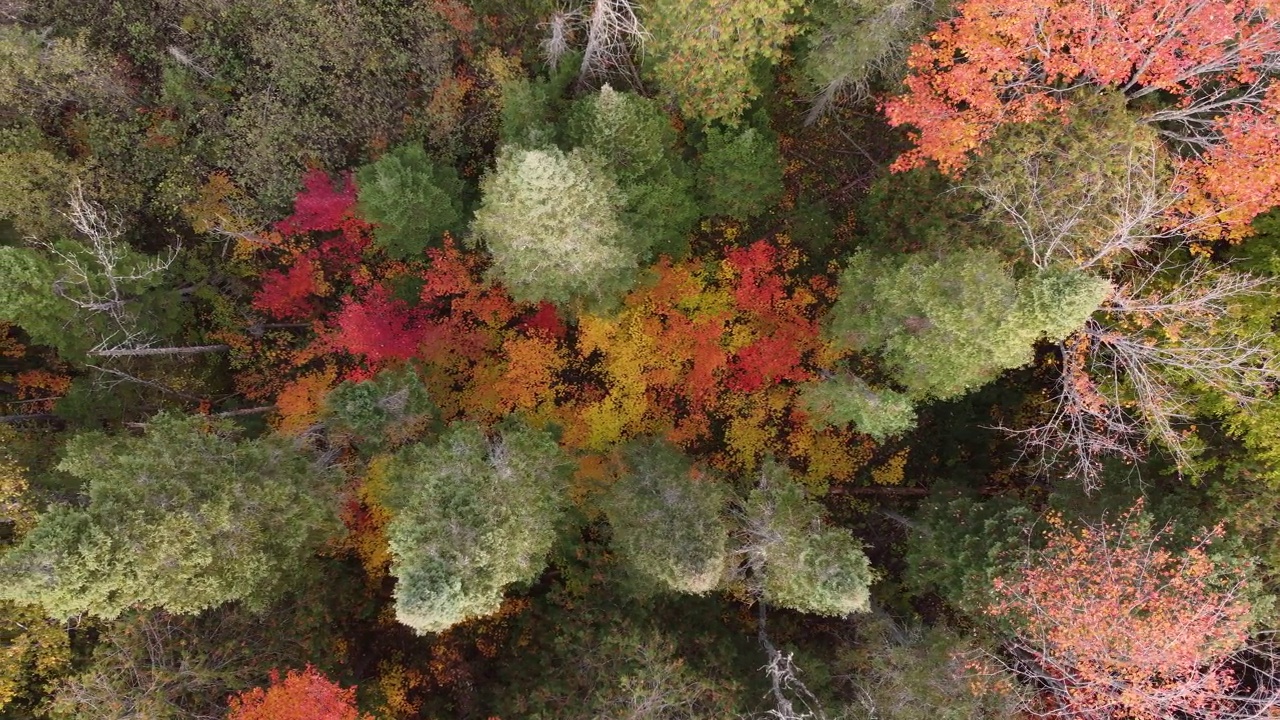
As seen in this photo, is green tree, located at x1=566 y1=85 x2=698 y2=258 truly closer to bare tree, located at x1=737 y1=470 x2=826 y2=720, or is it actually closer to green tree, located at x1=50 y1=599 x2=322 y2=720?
bare tree, located at x1=737 y1=470 x2=826 y2=720

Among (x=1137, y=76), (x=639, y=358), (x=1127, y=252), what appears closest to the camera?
(x=1137, y=76)

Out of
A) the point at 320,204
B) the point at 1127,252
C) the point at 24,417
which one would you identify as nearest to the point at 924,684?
the point at 1127,252

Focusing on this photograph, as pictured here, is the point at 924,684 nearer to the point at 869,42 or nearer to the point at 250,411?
the point at 869,42

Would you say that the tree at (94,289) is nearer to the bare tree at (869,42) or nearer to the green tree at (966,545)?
the bare tree at (869,42)

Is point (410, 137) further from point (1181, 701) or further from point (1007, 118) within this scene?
point (1181, 701)

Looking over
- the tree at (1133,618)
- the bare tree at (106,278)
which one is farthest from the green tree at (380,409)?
the tree at (1133,618)

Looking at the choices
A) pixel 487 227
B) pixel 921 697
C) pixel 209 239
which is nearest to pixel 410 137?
pixel 487 227
